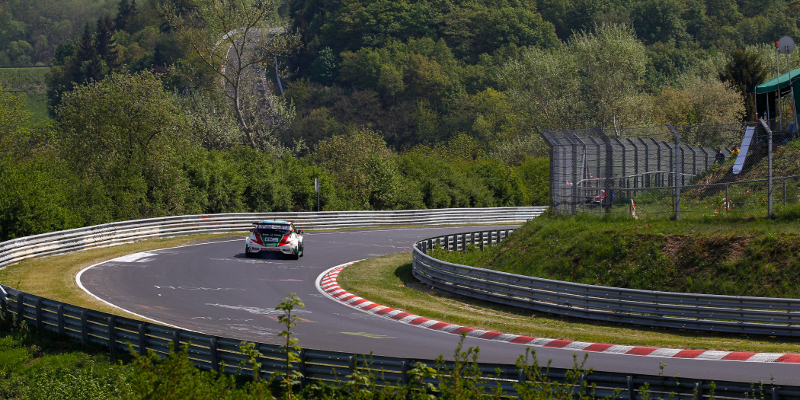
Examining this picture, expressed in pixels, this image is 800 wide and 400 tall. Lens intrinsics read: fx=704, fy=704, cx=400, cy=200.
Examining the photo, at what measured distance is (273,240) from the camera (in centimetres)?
2356

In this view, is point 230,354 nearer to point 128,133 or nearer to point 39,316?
point 39,316

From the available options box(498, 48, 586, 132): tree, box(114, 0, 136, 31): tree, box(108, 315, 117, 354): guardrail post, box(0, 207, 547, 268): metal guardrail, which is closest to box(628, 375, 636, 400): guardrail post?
box(108, 315, 117, 354): guardrail post

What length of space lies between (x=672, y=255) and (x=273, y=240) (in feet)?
43.0

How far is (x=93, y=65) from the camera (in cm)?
11931

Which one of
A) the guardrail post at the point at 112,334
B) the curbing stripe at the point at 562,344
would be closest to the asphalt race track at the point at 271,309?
the curbing stripe at the point at 562,344

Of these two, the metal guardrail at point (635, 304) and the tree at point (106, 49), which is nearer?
the metal guardrail at point (635, 304)

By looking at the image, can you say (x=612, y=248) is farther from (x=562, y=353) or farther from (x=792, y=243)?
(x=562, y=353)

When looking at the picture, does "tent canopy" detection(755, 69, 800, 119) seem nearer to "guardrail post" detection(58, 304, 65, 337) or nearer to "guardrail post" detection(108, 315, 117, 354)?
"guardrail post" detection(108, 315, 117, 354)

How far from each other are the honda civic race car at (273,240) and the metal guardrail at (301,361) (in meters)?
10.2

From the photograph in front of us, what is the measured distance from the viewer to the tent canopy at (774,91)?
25.8 metres

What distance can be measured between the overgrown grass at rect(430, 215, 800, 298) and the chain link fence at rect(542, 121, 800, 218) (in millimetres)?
651

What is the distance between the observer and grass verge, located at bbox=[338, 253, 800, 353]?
471 inches

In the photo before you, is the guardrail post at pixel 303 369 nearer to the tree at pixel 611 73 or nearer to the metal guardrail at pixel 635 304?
the metal guardrail at pixel 635 304

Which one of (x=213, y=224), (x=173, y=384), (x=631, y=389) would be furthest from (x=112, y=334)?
(x=213, y=224)
